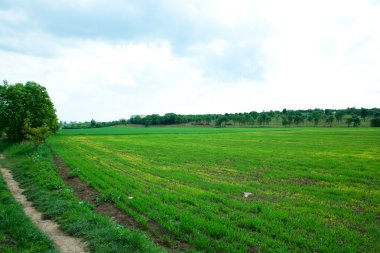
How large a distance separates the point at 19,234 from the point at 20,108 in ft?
124

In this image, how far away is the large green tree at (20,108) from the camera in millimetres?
38594

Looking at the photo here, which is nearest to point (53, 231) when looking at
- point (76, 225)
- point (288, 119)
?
point (76, 225)

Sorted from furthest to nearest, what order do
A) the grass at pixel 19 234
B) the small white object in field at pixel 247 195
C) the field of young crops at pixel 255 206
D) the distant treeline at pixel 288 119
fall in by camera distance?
1. the distant treeline at pixel 288 119
2. the small white object in field at pixel 247 195
3. the field of young crops at pixel 255 206
4. the grass at pixel 19 234

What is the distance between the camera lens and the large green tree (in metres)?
38.6

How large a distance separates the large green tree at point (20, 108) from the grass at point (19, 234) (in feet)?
103

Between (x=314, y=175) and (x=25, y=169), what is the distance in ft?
75.9

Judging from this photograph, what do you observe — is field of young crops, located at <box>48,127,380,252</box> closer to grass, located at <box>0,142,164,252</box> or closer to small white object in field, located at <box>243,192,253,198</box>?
small white object in field, located at <box>243,192,253,198</box>

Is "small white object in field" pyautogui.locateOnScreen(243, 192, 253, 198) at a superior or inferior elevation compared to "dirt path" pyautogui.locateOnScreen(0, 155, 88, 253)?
inferior

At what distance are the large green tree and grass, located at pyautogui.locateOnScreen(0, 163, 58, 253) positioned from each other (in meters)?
31.4

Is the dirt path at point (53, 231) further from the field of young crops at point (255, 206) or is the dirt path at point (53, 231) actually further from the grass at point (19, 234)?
the field of young crops at point (255, 206)

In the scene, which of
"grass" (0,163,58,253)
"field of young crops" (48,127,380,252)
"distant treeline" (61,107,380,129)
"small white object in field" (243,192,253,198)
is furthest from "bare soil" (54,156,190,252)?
"distant treeline" (61,107,380,129)

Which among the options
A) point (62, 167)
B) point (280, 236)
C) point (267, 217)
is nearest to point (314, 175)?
point (267, 217)

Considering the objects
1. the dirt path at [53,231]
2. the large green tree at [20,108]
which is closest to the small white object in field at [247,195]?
the dirt path at [53,231]

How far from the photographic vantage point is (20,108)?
1517 inches
